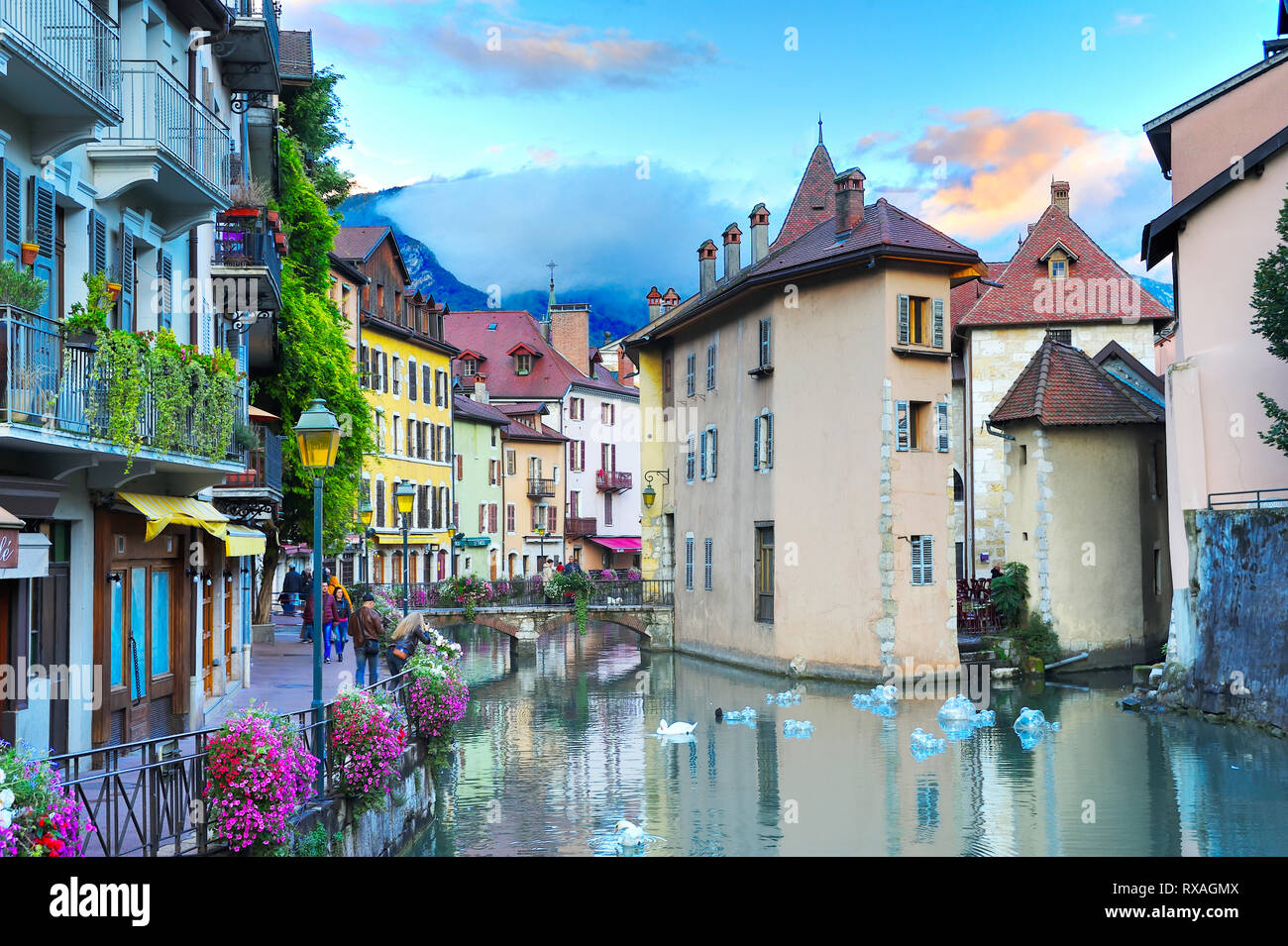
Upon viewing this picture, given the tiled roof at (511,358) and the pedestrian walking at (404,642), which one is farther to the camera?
the tiled roof at (511,358)

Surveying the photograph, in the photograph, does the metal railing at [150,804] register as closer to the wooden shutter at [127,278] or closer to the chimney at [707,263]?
the wooden shutter at [127,278]

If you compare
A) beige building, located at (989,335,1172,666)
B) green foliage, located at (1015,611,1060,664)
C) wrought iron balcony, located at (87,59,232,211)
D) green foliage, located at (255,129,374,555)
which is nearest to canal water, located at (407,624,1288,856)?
green foliage, located at (1015,611,1060,664)

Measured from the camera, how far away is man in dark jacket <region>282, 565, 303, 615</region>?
45.2m

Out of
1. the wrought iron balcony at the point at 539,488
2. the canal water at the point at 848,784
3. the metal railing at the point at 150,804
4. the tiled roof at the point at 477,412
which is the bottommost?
the canal water at the point at 848,784

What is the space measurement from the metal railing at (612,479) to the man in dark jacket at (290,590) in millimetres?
30515

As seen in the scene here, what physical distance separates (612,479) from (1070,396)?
44928 millimetres

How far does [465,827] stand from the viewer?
16.2 m

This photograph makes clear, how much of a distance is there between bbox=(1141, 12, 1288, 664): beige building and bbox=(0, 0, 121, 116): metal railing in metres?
20.5

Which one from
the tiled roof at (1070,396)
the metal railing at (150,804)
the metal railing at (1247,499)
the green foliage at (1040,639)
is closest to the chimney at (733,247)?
the tiled roof at (1070,396)

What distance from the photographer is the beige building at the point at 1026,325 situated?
4488cm

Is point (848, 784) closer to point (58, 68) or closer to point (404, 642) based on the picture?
point (404, 642)

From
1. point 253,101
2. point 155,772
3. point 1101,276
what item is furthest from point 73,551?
point 1101,276

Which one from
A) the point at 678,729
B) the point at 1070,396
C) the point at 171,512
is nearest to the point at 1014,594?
the point at 1070,396

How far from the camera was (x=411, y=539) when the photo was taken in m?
53.7
